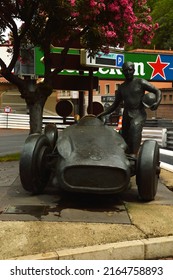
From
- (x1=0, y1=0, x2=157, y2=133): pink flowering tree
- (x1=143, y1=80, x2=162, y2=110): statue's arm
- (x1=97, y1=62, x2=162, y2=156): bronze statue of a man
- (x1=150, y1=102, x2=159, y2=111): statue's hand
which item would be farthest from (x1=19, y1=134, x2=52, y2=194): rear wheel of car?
(x1=0, y1=0, x2=157, y2=133): pink flowering tree

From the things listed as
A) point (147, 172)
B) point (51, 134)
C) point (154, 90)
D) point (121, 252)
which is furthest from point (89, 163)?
point (154, 90)

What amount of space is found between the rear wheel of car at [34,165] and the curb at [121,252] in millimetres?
1982

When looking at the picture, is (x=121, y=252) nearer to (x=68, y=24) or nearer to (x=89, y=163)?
(x=89, y=163)

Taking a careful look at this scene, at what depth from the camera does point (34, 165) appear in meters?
5.50

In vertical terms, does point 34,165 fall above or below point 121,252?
above

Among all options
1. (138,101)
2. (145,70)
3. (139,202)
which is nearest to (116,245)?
(139,202)

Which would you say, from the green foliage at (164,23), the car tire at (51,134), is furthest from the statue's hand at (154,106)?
the green foliage at (164,23)

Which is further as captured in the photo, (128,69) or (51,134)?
(51,134)

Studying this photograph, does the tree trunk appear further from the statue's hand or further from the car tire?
the statue's hand

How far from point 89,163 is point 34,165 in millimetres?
989

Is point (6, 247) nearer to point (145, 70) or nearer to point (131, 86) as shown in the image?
point (131, 86)

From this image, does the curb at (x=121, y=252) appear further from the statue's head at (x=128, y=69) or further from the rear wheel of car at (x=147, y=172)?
the statue's head at (x=128, y=69)

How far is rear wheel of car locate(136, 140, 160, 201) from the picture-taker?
5.29 m

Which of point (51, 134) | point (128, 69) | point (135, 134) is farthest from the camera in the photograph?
point (51, 134)
